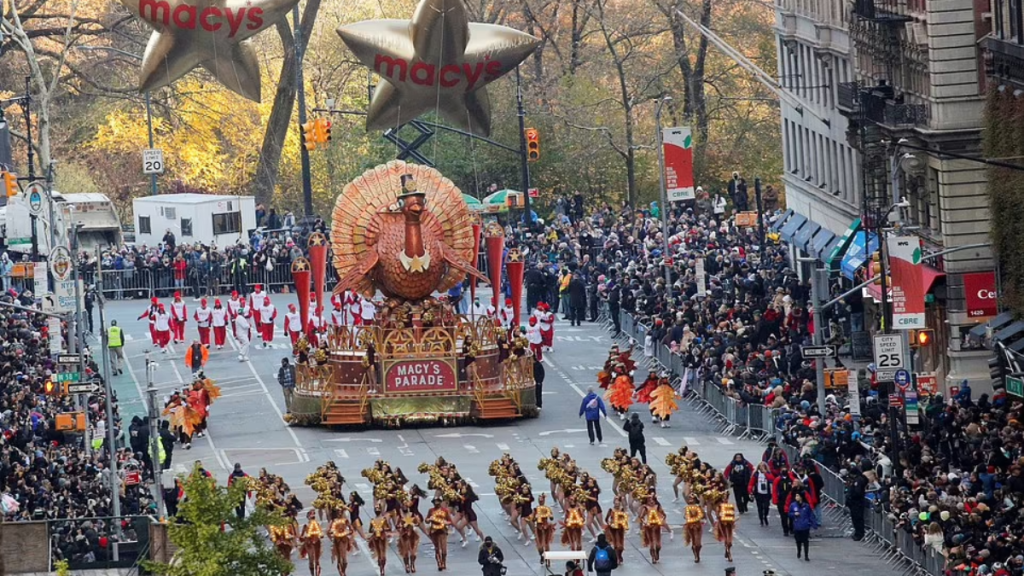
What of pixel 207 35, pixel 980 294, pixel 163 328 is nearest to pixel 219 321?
pixel 163 328

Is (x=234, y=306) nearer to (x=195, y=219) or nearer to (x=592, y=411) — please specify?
(x=195, y=219)

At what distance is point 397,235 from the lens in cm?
6091

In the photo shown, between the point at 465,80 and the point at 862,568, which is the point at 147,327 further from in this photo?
the point at 862,568

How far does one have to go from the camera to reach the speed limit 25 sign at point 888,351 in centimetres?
5150

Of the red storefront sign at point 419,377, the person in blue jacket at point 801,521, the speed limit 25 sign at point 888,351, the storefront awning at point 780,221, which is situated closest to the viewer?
the person in blue jacket at point 801,521

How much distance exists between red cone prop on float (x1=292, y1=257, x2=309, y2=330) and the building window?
24070 millimetres

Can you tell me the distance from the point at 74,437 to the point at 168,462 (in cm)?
268

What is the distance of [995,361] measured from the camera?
54625 mm

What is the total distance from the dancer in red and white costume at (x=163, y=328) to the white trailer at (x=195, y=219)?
13210 millimetres

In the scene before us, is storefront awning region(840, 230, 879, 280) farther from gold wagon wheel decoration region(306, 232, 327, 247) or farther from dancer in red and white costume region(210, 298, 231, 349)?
dancer in red and white costume region(210, 298, 231, 349)

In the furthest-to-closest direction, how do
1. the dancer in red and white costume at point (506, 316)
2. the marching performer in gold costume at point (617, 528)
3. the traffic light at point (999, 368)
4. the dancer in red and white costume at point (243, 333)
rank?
the dancer in red and white costume at point (243, 333) < the dancer in red and white costume at point (506, 316) < the traffic light at point (999, 368) < the marching performer in gold costume at point (617, 528)

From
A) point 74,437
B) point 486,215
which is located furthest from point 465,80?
point 486,215

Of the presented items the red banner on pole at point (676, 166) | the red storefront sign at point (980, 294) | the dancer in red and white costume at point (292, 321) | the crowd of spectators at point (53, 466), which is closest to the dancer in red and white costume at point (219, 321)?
the dancer in red and white costume at point (292, 321)

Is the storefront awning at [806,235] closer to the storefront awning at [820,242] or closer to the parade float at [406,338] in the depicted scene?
the storefront awning at [820,242]
